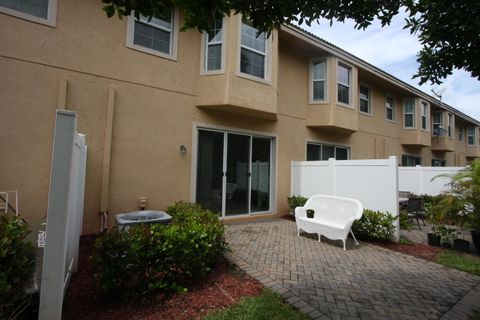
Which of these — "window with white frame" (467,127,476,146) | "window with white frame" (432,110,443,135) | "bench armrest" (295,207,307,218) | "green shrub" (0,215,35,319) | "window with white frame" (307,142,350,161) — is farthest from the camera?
"window with white frame" (467,127,476,146)

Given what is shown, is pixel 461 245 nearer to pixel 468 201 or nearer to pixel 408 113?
pixel 468 201

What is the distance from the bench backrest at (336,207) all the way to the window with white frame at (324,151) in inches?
149

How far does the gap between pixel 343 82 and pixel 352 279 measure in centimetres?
894

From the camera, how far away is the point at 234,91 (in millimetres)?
→ 7406

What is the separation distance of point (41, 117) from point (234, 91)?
4.69 metres

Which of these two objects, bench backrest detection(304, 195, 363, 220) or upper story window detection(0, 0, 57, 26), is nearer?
upper story window detection(0, 0, 57, 26)

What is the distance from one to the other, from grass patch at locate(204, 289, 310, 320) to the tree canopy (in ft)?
11.0

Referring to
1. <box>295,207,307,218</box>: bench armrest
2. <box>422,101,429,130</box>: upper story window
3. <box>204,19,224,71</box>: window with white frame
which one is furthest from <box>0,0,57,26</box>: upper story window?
<box>422,101,429,130</box>: upper story window

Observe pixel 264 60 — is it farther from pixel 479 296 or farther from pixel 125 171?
pixel 479 296

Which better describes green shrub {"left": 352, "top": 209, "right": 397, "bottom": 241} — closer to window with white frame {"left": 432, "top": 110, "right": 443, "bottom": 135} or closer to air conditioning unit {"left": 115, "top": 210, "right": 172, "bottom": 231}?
air conditioning unit {"left": 115, "top": 210, "right": 172, "bottom": 231}

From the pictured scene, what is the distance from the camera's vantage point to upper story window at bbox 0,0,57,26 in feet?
17.2

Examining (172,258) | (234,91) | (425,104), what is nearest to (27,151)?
(172,258)

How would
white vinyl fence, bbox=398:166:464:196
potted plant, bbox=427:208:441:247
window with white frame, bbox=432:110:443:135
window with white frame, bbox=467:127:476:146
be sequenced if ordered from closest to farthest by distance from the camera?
potted plant, bbox=427:208:441:247, white vinyl fence, bbox=398:166:464:196, window with white frame, bbox=432:110:443:135, window with white frame, bbox=467:127:476:146

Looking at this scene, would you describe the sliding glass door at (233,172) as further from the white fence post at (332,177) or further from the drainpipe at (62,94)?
the drainpipe at (62,94)
